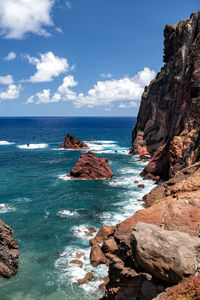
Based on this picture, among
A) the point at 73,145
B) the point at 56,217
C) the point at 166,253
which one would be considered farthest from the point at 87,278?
the point at 73,145

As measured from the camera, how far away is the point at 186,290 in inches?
368

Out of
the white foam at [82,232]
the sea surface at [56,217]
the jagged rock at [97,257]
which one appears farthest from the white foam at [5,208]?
the jagged rock at [97,257]

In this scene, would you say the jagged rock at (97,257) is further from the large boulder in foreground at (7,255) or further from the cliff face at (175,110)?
the cliff face at (175,110)

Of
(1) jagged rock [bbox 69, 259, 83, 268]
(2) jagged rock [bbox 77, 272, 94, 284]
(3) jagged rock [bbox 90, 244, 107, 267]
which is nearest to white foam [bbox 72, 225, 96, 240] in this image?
(3) jagged rock [bbox 90, 244, 107, 267]

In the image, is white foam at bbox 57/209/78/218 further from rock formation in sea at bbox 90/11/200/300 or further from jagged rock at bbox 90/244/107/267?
jagged rock at bbox 90/244/107/267

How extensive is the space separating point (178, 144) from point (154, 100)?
48.5 meters

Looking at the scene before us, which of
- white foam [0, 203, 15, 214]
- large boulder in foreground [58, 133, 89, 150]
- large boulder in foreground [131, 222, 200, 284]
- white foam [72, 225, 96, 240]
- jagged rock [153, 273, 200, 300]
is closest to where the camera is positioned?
jagged rock [153, 273, 200, 300]

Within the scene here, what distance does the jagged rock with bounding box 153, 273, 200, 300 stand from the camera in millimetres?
9094

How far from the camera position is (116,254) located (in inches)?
612

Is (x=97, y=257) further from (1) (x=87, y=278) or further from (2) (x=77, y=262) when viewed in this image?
(1) (x=87, y=278)

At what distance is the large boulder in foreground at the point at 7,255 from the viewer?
23.8m

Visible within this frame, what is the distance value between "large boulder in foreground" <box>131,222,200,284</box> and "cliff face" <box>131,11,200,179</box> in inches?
1009

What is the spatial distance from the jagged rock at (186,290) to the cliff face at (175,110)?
2668 centimetres

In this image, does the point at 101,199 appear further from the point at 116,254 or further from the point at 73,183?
the point at 116,254
